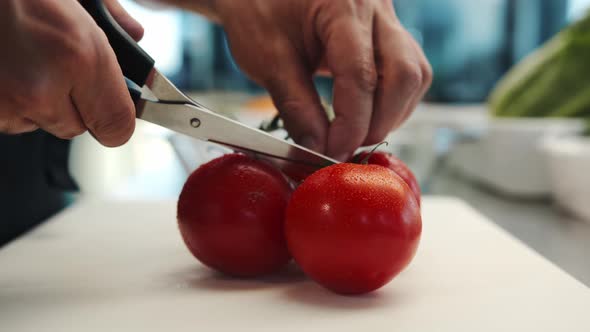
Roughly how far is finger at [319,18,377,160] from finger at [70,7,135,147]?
27 centimetres

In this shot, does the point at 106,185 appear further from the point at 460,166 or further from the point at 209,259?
the point at 209,259

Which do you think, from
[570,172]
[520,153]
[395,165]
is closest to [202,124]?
[395,165]

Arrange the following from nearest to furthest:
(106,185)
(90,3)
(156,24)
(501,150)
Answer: (90,3) < (501,150) < (106,185) < (156,24)

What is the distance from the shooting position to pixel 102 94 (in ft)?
1.76

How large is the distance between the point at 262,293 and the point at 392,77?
32cm

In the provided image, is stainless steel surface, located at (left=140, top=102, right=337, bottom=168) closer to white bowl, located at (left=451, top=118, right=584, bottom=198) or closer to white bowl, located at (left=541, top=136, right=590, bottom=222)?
white bowl, located at (left=541, top=136, right=590, bottom=222)

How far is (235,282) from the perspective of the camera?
0.67 meters

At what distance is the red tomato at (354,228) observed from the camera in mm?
577

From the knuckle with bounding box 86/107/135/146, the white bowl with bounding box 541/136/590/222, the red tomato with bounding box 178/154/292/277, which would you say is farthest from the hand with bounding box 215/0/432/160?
the white bowl with bounding box 541/136/590/222

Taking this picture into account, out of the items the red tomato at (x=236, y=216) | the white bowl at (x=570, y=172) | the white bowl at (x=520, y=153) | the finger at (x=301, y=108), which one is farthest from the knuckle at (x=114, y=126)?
the white bowl at (x=520, y=153)

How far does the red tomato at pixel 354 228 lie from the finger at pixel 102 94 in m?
0.19

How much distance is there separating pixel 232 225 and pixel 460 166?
3.90ft

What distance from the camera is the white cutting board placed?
55cm

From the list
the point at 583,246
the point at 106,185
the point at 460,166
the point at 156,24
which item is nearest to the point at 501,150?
the point at 460,166
